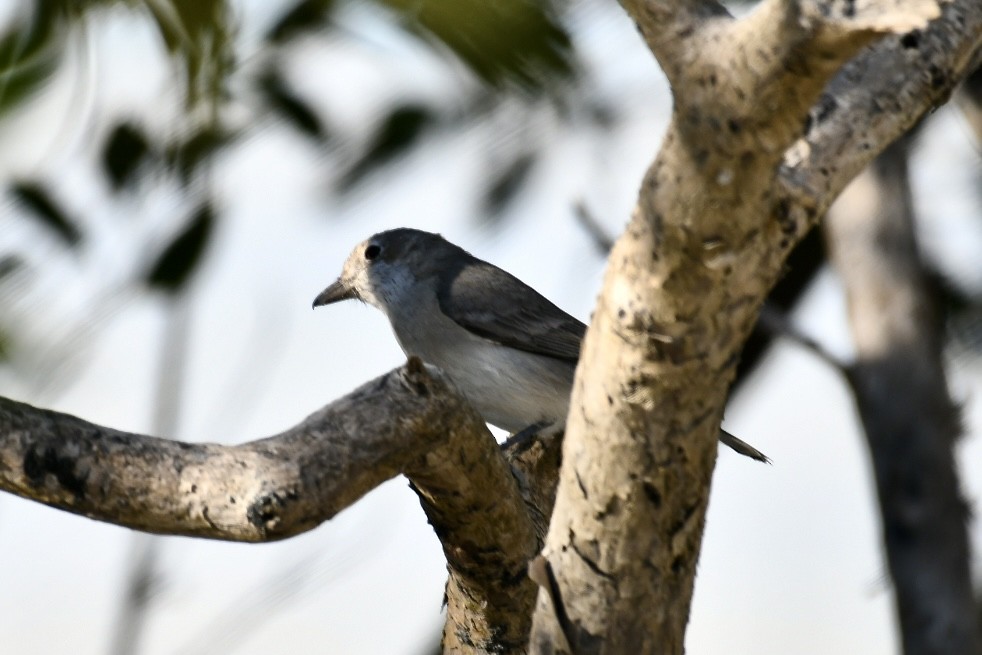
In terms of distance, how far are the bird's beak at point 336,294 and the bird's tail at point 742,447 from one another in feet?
5.86

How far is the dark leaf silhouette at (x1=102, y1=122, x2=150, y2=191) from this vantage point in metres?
1.14

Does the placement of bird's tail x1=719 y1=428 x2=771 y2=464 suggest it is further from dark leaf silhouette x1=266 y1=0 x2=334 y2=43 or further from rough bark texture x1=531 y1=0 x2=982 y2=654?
dark leaf silhouette x1=266 y1=0 x2=334 y2=43

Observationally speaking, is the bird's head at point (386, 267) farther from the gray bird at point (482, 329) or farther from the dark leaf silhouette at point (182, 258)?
the dark leaf silhouette at point (182, 258)

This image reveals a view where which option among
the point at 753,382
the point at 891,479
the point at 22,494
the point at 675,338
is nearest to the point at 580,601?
the point at 675,338

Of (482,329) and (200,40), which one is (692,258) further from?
(482,329)

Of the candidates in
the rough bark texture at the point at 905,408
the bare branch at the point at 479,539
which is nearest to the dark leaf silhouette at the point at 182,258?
the bare branch at the point at 479,539

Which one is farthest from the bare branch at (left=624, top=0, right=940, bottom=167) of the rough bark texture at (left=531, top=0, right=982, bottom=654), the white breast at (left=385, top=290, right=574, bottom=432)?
the white breast at (left=385, top=290, right=574, bottom=432)

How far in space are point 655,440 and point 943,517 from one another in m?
2.95

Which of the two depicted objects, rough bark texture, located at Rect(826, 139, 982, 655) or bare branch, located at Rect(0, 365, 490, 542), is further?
rough bark texture, located at Rect(826, 139, 982, 655)

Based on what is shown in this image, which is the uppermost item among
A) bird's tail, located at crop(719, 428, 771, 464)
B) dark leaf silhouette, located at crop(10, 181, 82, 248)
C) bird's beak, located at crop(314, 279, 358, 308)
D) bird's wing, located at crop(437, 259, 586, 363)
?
bird's beak, located at crop(314, 279, 358, 308)

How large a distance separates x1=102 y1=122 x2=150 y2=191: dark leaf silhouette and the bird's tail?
124 inches

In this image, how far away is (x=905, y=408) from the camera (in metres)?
4.25

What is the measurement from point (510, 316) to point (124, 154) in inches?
130

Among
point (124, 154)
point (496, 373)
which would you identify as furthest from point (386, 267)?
point (124, 154)
